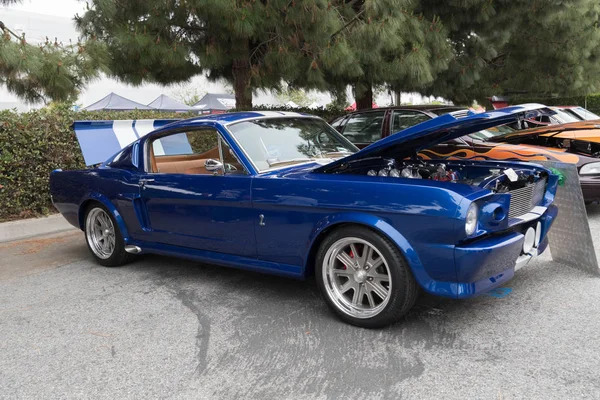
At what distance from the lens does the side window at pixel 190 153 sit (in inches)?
171

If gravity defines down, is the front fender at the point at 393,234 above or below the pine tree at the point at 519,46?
below

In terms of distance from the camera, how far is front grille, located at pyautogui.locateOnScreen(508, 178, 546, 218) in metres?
3.65

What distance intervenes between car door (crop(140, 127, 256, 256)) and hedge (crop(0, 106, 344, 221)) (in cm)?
362

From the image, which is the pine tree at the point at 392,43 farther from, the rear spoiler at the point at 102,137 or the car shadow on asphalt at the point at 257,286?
the car shadow on asphalt at the point at 257,286

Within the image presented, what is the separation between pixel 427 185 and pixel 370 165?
37.5 inches

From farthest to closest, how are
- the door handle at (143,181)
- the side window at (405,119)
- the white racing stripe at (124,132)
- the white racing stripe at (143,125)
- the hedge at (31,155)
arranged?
the side window at (405,119), the hedge at (31,155), the white racing stripe at (143,125), the white racing stripe at (124,132), the door handle at (143,181)

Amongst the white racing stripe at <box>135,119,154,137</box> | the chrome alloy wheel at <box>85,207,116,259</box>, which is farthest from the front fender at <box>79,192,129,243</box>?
the white racing stripe at <box>135,119,154,137</box>

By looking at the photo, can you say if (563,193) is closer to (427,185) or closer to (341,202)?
(427,185)

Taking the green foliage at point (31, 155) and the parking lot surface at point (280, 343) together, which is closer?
the parking lot surface at point (280, 343)

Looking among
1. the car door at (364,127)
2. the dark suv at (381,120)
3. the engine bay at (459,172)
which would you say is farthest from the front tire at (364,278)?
the car door at (364,127)

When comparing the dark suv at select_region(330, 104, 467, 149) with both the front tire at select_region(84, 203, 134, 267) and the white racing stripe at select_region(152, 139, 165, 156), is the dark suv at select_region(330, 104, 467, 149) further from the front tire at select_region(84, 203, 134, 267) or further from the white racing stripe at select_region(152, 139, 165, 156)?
the front tire at select_region(84, 203, 134, 267)

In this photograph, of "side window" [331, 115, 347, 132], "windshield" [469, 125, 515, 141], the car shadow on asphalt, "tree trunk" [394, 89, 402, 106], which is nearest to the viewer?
the car shadow on asphalt

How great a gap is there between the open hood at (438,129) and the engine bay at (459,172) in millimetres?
128

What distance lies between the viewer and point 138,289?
468cm
